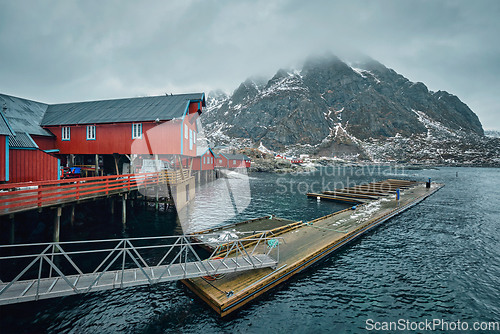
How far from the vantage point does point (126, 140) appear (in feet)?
82.4

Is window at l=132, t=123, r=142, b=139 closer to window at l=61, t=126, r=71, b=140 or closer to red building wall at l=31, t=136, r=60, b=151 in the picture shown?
window at l=61, t=126, r=71, b=140

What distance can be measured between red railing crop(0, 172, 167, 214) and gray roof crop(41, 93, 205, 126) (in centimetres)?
688

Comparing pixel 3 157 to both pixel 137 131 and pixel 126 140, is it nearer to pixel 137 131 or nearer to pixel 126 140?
pixel 126 140

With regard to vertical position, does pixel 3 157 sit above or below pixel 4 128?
below

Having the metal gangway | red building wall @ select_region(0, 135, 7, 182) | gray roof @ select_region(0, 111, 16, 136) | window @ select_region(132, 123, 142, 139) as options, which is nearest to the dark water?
the metal gangway

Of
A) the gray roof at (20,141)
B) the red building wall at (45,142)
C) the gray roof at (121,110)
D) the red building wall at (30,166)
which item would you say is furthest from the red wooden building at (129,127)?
the gray roof at (20,141)

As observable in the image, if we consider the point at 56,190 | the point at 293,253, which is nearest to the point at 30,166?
the point at 56,190

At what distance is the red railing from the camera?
40.0ft

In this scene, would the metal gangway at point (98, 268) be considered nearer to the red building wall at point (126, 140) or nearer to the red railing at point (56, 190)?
the red railing at point (56, 190)

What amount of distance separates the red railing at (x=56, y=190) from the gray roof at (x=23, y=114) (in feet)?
32.7

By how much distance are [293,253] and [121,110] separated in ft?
82.0

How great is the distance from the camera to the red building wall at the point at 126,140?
81.5 feet

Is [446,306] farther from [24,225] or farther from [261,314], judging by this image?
[24,225]

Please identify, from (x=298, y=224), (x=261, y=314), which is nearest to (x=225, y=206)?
(x=298, y=224)
